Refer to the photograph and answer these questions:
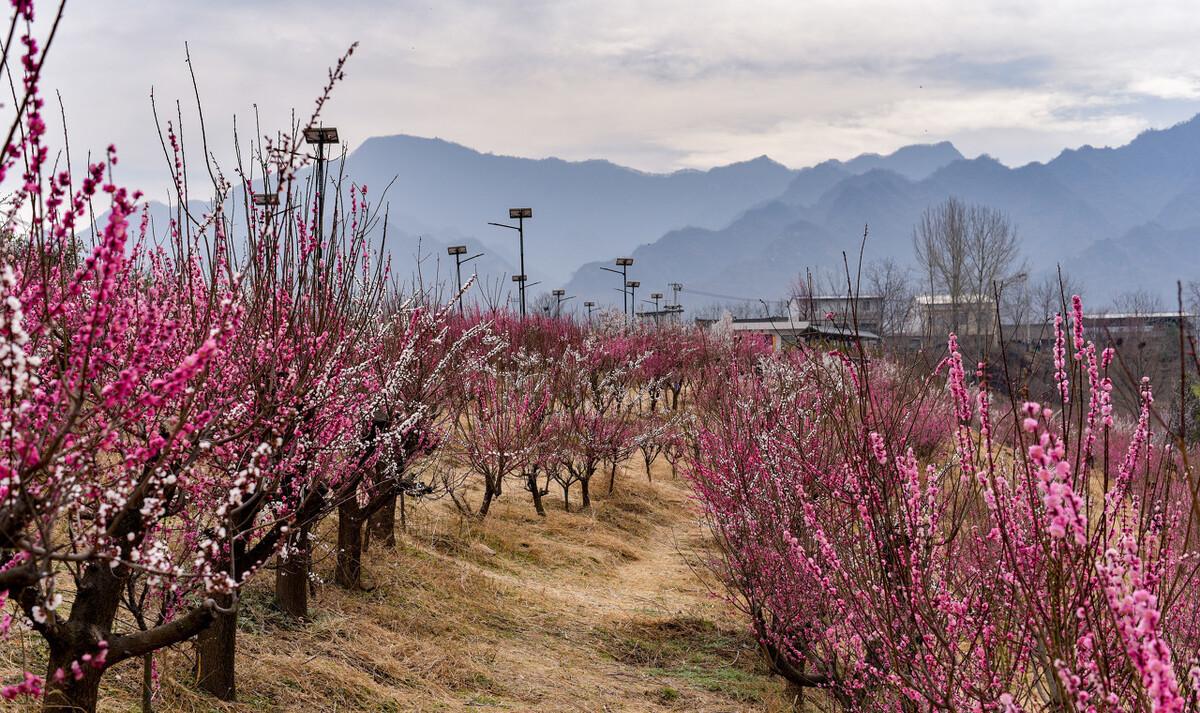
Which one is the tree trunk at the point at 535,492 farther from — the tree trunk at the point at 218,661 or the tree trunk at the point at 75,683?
the tree trunk at the point at 75,683

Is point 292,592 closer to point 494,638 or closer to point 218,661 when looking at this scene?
point 218,661

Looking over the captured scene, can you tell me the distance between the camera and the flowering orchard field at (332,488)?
225cm

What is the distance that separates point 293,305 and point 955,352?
3.56m

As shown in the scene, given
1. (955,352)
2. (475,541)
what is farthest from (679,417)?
(955,352)

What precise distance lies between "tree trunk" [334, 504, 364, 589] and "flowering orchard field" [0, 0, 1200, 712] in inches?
1.4

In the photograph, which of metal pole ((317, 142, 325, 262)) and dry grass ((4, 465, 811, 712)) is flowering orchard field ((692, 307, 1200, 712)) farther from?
metal pole ((317, 142, 325, 262))

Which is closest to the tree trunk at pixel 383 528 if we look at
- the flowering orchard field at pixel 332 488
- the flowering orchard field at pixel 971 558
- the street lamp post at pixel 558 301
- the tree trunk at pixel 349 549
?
the flowering orchard field at pixel 332 488

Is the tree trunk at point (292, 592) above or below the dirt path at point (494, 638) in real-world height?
above

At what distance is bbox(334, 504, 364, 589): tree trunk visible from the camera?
26.3 feet

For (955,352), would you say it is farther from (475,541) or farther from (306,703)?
(475,541)

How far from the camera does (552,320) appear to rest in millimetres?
25062

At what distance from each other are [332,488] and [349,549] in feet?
6.50

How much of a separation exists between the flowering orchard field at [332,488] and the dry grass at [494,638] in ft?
1.21

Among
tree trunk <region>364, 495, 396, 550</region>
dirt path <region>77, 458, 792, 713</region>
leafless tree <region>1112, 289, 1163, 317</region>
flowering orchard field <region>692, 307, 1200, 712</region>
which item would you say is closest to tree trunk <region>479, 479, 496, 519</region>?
dirt path <region>77, 458, 792, 713</region>
